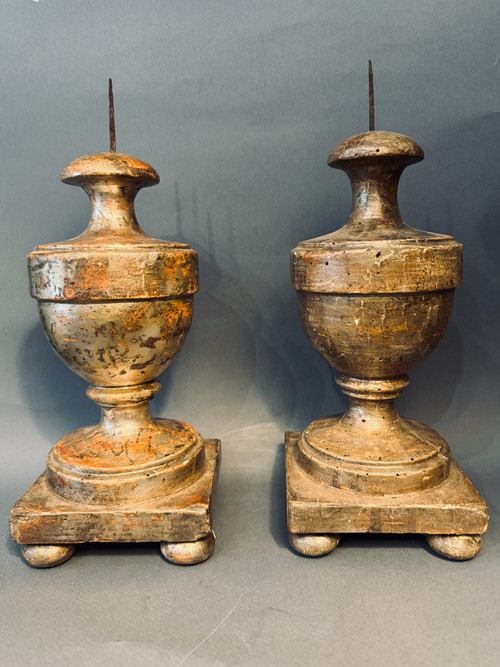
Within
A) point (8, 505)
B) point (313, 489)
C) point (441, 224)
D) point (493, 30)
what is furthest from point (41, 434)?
point (493, 30)

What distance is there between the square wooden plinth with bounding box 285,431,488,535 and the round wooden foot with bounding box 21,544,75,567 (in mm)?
596

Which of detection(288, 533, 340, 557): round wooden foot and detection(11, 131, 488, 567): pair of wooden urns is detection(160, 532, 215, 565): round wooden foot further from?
detection(288, 533, 340, 557): round wooden foot

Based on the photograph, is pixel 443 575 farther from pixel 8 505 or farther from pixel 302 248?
pixel 8 505

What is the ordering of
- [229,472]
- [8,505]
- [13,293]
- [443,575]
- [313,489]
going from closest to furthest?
[443,575] → [313,489] → [8,505] → [229,472] → [13,293]

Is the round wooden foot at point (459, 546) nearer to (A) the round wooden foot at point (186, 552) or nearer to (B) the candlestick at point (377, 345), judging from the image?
(B) the candlestick at point (377, 345)

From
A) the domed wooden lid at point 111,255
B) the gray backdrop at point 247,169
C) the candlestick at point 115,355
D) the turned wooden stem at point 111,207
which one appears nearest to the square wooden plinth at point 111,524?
the candlestick at point 115,355

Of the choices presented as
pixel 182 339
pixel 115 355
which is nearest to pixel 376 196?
pixel 182 339

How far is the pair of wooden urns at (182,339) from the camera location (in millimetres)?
1375

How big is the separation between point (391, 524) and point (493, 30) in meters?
1.75

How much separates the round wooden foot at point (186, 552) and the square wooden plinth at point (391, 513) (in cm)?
23

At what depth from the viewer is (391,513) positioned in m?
1.40

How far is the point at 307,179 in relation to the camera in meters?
2.05

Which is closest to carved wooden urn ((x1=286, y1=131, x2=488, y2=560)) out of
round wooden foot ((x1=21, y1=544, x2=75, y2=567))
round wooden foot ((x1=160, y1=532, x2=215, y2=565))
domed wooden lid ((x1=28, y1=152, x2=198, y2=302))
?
round wooden foot ((x1=160, y1=532, x2=215, y2=565))

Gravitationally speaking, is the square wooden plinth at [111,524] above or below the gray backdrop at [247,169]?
below
